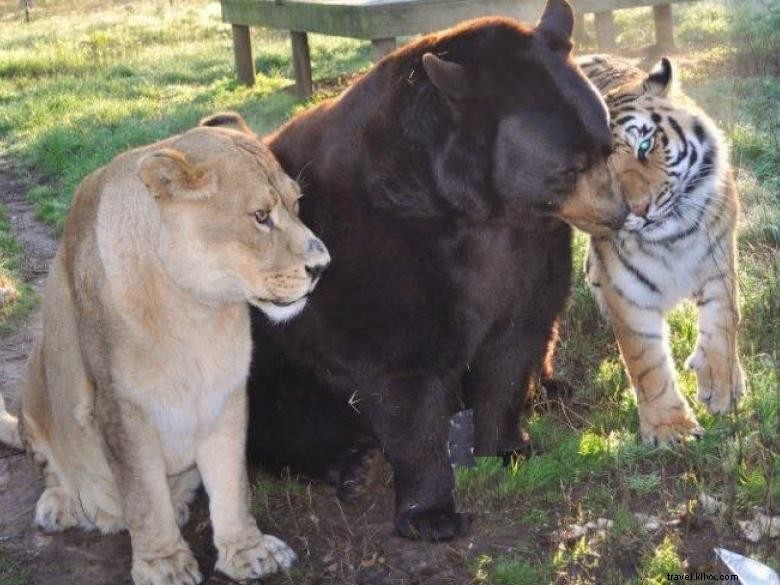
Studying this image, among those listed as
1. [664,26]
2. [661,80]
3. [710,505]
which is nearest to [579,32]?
[664,26]

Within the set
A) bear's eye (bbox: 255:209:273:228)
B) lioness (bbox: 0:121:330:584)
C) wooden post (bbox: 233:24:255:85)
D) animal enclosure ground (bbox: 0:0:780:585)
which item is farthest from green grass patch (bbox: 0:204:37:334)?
wooden post (bbox: 233:24:255:85)

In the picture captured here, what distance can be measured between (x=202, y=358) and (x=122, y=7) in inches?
773

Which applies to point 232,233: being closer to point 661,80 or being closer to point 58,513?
point 58,513

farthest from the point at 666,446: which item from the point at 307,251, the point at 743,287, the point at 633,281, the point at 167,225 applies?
the point at 167,225

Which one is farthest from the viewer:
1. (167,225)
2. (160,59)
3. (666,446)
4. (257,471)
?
(160,59)

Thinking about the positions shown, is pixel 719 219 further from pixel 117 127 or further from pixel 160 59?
pixel 160 59

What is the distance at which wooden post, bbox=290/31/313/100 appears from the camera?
36.8ft

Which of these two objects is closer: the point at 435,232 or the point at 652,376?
the point at 435,232

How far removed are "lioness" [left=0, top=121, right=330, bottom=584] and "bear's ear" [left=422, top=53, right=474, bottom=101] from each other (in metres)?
0.56

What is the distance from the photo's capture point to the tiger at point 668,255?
182 inches

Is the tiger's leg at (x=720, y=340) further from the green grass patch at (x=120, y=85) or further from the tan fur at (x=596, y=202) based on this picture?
the green grass patch at (x=120, y=85)

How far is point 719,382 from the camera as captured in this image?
4.73 m

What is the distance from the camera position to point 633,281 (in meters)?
4.72

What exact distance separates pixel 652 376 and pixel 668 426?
20 cm
